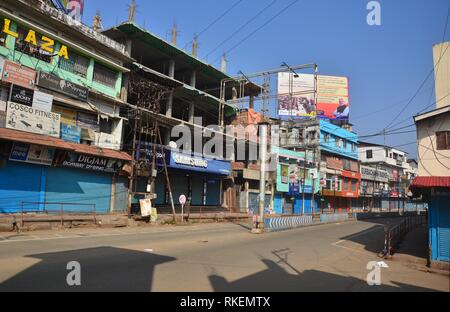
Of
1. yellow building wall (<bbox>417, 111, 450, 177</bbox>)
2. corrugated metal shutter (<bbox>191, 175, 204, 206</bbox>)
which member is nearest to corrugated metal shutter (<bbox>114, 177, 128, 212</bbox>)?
corrugated metal shutter (<bbox>191, 175, 204, 206</bbox>)

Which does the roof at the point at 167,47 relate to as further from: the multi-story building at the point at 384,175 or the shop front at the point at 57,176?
the multi-story building at the point at 384,175

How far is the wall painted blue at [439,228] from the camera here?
13.4 metres

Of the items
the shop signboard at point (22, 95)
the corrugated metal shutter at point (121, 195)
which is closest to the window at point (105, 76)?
the shop signboard at point (22, 95)

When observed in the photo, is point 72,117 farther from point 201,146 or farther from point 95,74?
point 201,146

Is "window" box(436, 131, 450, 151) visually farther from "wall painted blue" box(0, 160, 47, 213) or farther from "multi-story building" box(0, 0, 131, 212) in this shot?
"wall painted blue" box(0, 160, 47, 213)

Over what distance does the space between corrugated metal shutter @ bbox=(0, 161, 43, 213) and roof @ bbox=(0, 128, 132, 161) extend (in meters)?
1.93

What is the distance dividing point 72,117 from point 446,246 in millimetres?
23264

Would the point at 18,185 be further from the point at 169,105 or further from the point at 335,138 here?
the point at 335,138

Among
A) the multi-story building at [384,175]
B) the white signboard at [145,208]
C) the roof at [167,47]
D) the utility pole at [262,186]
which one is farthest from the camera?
the multi-story building at [384,175]

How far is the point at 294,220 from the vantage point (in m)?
31.8

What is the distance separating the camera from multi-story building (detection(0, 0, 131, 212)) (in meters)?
21.1

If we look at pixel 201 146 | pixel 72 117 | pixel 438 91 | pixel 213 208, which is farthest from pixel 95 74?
pixel 438 91

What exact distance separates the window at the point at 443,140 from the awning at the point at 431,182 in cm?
164

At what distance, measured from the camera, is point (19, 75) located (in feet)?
70.4
